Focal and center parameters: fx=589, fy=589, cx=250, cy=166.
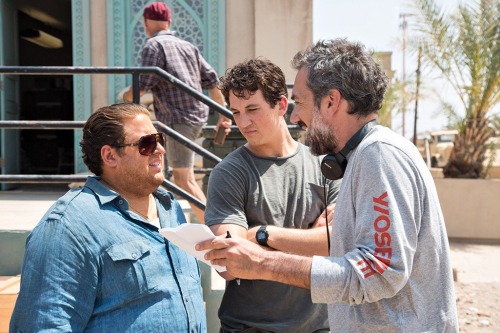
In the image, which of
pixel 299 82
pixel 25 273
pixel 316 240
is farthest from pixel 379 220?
pixel 25 273

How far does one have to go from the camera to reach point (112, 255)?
2195mm

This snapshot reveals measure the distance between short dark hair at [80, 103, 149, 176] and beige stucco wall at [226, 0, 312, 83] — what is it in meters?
6.02

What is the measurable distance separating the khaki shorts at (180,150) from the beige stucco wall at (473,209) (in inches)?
292

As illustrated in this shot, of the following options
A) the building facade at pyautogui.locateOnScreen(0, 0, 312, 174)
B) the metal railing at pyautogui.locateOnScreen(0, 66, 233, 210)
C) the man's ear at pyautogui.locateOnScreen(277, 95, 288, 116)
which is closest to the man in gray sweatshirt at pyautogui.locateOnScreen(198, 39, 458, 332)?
the man's ear at pyautogui.locateOnScreen(277, 95, 288, 116)

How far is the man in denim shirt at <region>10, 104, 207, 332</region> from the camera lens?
2076 millimetres

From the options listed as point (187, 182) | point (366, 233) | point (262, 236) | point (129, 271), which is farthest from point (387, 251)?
point (187, 182)

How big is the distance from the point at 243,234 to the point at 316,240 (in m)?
0.29

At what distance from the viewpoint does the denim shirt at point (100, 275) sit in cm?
206

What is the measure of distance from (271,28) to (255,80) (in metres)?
6.03

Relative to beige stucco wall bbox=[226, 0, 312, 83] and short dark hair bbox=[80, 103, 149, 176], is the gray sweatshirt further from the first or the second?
beige stucco wall bbox=[226, 0, 312, 83]

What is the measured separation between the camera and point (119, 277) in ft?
7.23

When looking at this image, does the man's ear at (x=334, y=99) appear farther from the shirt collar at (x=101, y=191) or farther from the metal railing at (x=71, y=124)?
the metal railing at (x=71, y=124)

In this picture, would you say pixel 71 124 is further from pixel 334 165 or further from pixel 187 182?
pixel 334 165

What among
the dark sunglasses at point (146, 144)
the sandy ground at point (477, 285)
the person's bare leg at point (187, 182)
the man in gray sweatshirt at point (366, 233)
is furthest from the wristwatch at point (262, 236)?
the sandy ground at point (477, 285)
